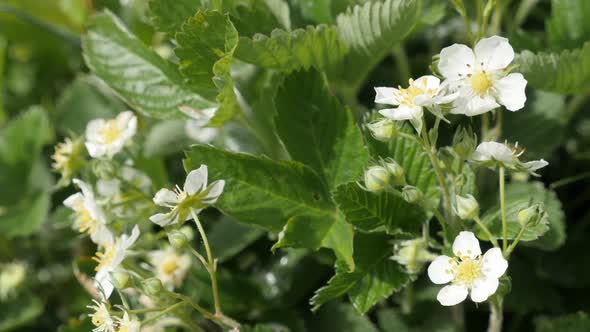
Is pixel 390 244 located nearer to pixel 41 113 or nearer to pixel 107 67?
pixel 107 67

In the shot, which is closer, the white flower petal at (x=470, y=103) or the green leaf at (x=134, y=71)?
the white flower petal at (x=470, y=103)

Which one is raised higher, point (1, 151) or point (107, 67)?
point (107, 67)

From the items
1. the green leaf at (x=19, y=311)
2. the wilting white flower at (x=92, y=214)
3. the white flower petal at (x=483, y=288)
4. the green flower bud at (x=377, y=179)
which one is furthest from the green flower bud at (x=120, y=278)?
the green leaf at (x=19, y=311)

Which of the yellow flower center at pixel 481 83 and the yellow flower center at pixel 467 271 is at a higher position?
the yellow flower center at pixel 481 83

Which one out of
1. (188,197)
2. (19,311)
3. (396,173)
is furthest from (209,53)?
(19,311)

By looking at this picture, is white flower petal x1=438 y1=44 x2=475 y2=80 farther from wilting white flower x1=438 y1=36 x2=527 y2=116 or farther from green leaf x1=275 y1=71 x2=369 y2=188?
green leaf x1=275 y1=71 x2=369 y2=188

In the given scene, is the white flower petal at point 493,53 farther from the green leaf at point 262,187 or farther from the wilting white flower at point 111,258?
the wilting white flower at point 111,258

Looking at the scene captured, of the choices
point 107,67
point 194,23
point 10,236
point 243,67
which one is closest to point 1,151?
point 10,236
